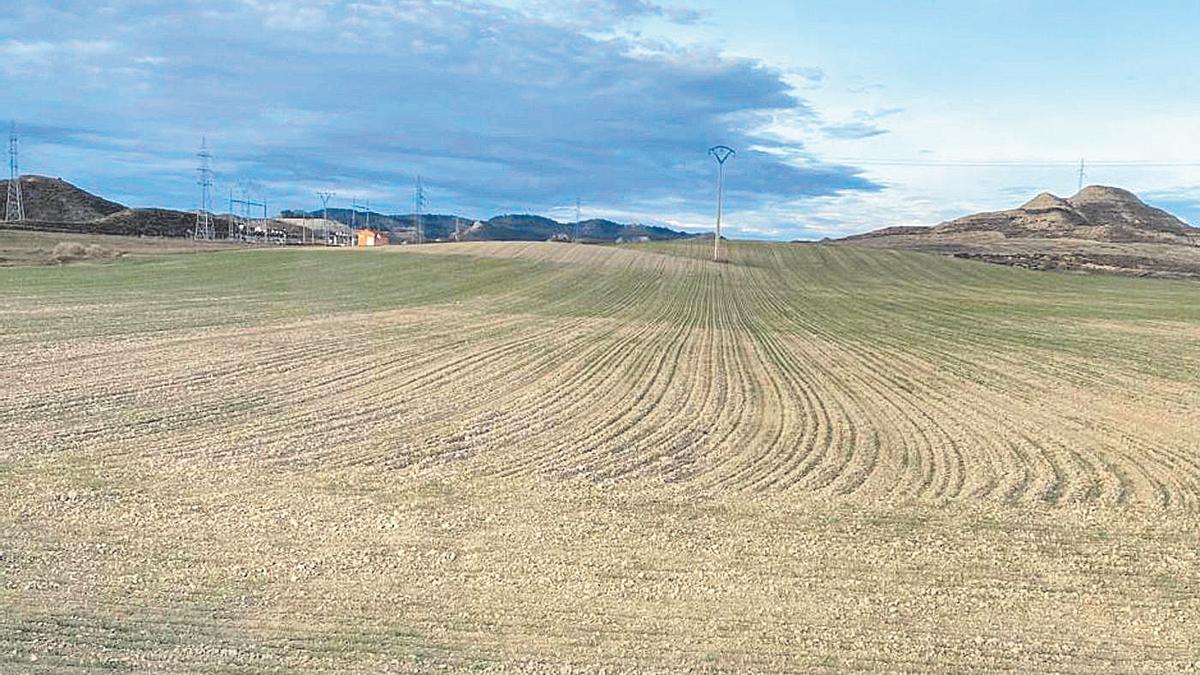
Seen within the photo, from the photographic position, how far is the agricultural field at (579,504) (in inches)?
272

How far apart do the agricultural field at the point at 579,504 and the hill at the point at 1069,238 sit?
6715 cm

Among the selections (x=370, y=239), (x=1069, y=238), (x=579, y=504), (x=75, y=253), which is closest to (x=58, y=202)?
(x=370, y=239)

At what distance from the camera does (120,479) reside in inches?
409

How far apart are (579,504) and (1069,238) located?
402ft

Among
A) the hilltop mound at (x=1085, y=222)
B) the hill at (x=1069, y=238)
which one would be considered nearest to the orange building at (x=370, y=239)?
the hill at (x=1069, y=238)

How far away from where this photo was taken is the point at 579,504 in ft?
33.4

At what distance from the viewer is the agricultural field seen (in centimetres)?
690

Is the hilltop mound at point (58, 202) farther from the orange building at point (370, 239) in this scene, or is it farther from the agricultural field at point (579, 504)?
the agricultural field at point (579, 504)

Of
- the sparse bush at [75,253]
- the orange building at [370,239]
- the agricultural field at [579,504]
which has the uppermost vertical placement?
the orange building at [370,239]

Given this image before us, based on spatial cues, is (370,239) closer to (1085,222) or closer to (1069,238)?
(1069,238)

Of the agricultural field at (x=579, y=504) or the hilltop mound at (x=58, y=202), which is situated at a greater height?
the hilltop mound at (x=58, y=202)

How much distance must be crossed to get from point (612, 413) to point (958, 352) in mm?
13692

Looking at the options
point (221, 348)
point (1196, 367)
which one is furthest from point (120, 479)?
point (1196, 367)

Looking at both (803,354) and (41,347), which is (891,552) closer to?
(803,354)
